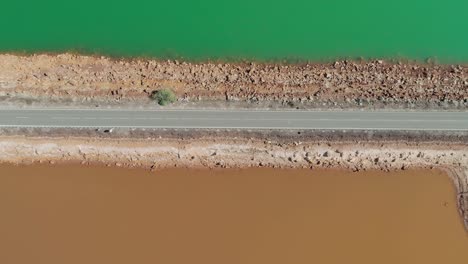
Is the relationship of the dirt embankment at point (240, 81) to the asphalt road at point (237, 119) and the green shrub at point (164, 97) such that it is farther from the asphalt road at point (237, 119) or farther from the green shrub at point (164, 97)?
the asphalt road at point (237, 119)

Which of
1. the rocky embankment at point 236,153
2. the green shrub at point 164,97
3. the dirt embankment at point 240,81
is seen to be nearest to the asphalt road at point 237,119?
the green shrub at point 164,97

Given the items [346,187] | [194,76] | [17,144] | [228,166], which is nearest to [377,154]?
[346,187]

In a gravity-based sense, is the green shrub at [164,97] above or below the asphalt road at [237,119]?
above

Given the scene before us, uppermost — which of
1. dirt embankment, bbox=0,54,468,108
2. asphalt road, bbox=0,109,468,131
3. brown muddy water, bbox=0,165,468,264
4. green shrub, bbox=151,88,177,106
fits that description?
dirt embankment, bbox=0,54,468,108

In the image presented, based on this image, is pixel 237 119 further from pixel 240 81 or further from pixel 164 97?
pixel 164 97

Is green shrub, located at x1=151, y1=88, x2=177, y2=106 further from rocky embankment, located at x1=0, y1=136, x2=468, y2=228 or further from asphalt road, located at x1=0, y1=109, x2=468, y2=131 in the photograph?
rocky embankment, located at x1=0, y1=136, x2=468, y2=228

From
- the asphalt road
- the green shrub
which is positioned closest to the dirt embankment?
the green shrub
